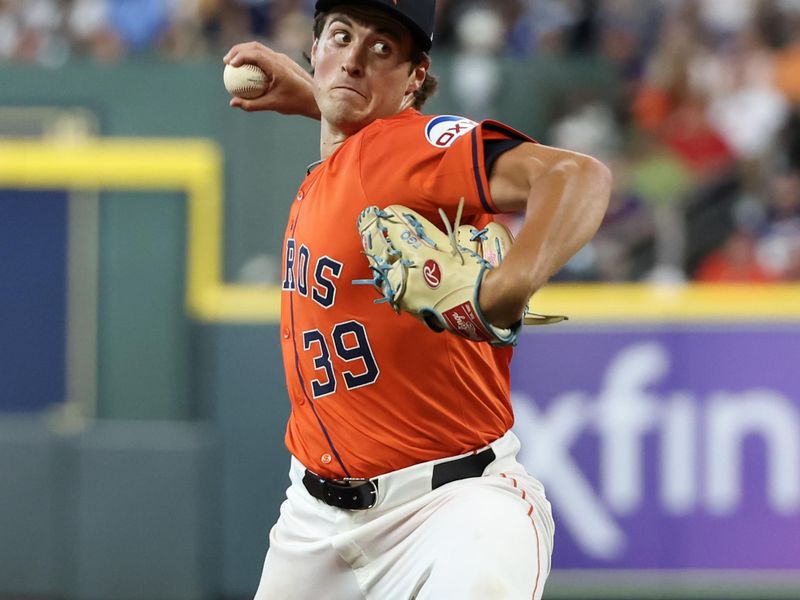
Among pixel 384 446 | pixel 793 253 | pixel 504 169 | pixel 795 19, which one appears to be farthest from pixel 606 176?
pixel 795 19

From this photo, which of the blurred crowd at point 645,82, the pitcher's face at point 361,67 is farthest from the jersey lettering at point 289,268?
the blurred crowd at point 645,82

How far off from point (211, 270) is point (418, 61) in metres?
3.72

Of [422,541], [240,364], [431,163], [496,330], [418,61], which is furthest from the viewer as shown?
[240,364]

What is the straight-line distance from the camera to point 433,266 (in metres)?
2.61

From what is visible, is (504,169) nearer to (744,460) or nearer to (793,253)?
(744,460)

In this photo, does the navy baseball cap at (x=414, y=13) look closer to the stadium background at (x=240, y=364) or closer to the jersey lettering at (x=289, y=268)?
the jersey lettering at (x=289, y=268)

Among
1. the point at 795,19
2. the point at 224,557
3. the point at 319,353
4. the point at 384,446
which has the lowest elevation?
the point at 224,557

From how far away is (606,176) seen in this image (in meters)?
2.55

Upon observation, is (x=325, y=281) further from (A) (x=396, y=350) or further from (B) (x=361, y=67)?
(B) (x=361, y=67)

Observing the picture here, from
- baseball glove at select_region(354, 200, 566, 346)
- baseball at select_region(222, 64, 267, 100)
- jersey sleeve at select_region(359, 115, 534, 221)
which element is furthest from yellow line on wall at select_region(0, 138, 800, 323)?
baseball glove at select_region(354, 200, 566, 346)

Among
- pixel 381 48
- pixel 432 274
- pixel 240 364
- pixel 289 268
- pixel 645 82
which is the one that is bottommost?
pixel 240 364

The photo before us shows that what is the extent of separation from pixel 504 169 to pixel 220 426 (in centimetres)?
419

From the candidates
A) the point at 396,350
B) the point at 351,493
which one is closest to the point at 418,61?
the point at 396,350

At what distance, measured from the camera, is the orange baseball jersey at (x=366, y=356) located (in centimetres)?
301
